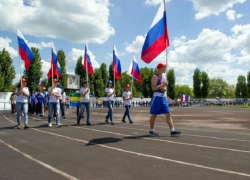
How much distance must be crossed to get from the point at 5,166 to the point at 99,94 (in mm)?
71317

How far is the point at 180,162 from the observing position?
4.58m

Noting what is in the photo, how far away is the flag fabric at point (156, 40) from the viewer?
334 inches

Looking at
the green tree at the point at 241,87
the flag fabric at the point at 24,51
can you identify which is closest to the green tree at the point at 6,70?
the flag fabric at the point at 24,51

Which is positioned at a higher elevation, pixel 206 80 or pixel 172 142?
pixel 206 80

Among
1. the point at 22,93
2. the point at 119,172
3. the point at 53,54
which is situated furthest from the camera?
the point at 53,54

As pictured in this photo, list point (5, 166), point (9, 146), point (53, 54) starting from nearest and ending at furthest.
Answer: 1. point (5, 166)
2. point (9, 146)
3. point (53, 54)

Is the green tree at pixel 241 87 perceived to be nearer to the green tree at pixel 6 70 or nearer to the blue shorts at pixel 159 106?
the green tree at pixel 6 70

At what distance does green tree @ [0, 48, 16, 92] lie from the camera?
160 feet

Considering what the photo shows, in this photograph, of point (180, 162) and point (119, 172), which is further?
point (180, 162)

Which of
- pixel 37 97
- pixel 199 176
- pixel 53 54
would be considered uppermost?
pixel 53 54

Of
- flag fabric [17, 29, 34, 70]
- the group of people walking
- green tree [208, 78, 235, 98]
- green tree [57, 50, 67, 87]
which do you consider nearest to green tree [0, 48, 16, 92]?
green tree [57, 50, 67, 87]

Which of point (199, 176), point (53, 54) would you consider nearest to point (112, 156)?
point (199, 176)

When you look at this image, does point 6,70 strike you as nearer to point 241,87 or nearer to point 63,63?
point 63,63

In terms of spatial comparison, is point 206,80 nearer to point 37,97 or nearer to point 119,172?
point 37,97
